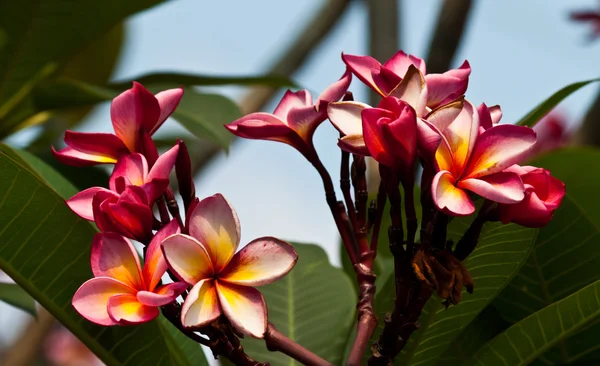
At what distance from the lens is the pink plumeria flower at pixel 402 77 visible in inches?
24.9

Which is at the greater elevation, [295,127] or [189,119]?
[295,127]

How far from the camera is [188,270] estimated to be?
55cm

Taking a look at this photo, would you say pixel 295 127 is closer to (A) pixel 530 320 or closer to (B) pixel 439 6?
(A) pixel 530 320

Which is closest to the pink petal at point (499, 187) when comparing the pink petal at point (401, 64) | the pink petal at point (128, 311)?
the pink petal at point (401, 64)

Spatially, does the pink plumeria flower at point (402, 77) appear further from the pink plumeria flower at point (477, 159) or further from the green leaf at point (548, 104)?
the green leaf at point (548, 104)

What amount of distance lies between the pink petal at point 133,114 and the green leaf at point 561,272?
1.29 ft

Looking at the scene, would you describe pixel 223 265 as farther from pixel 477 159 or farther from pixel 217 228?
pixel 477 159

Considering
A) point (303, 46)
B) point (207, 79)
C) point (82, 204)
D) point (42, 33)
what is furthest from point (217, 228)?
point (303, 46)

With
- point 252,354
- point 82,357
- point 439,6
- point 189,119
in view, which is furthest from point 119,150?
point 82,357

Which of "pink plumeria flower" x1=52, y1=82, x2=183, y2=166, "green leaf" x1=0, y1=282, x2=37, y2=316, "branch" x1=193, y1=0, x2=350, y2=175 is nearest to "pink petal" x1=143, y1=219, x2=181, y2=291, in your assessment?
"pink plumeria flower" x1=52, y1=82, x2=183, y2=166

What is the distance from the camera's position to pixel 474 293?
0.73 metres

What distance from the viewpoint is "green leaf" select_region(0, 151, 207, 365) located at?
670 millimetres

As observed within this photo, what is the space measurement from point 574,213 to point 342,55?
28 centimetres

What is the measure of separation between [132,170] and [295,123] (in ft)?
0.46
